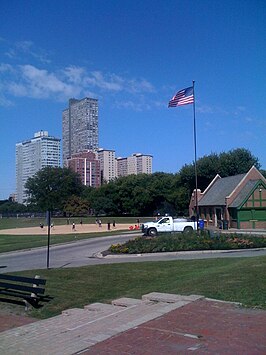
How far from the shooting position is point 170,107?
103ft

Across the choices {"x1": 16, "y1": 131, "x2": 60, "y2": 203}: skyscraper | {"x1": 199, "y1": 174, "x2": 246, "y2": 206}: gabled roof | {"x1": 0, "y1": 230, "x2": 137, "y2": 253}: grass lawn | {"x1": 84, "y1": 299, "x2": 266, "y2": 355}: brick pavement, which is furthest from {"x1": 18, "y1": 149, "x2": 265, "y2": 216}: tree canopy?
{"x1": 84, "y1": 299, "x2": 266, "y2": 355}: brick pavement

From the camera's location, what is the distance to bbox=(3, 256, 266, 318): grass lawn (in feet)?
31.0

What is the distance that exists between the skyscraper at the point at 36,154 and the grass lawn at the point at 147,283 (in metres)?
145

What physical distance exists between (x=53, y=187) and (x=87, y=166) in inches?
1550

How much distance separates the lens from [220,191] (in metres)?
56.1

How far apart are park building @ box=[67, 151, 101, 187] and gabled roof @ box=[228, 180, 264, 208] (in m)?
110

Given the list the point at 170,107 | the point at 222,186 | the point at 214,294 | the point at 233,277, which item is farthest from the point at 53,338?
the point at 222,186

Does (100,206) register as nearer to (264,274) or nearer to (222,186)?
(222,186)

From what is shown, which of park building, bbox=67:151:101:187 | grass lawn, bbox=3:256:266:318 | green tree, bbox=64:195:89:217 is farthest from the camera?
park building, bbox=67:151:101:187

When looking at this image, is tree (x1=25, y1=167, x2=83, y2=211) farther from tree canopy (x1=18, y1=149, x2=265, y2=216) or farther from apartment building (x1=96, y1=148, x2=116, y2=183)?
apartment building (x1=96, y1=148, x2=116, y2=183)

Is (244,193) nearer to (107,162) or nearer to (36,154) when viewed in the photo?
(36,154)

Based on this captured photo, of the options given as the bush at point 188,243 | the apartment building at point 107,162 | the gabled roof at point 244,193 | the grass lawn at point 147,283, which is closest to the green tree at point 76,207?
the apartment building at point 107,162

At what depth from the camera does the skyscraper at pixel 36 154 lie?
159400 millimetres

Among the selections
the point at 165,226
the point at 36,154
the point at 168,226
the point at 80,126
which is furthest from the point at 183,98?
the point at 80,126
